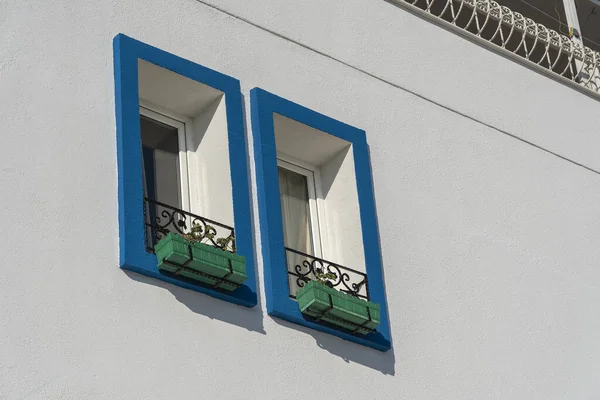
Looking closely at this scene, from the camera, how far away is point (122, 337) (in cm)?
750

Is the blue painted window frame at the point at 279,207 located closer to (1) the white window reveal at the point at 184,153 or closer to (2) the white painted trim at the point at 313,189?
(1) the white window reveal at the point at 184,153

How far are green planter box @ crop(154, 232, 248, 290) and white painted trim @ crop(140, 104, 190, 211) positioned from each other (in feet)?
2.55

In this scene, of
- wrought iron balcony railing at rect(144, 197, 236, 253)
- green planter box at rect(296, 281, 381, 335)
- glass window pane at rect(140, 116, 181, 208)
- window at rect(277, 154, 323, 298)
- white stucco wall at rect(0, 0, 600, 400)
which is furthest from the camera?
window at rect(277, 154, 323, 298)

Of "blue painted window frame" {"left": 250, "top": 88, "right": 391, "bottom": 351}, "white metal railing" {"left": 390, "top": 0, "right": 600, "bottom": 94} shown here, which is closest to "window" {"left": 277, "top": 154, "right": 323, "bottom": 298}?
"blue painted window frame" {"left": 250, "top": 88, "right": 391, "bottom": 351}

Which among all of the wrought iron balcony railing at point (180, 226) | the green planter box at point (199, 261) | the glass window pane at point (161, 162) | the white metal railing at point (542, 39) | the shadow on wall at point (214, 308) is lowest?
the shadow on wall at point (214, 308)

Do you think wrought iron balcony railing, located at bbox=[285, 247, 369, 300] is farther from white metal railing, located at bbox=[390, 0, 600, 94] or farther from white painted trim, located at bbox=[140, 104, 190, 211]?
white metal railing, located at bbox=[390, 0, 600, 94]

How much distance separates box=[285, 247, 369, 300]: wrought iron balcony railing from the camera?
28.8 ft

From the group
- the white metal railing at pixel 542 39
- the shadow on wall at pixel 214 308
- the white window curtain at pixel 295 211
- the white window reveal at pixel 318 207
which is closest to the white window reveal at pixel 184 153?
the shadow on wall at pixel 214 308

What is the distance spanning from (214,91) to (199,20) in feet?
1.85

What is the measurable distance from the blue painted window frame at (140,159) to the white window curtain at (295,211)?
709mm

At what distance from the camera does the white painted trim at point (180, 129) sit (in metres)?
8.75

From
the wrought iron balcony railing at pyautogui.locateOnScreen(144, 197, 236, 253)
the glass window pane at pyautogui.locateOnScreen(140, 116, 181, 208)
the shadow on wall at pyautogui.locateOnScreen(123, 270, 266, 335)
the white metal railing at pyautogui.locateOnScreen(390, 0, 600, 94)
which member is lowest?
the shadow on wall at pyautogui.locateOnScreen(123, 270, 266, 335)

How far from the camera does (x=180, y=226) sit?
27.5 ft

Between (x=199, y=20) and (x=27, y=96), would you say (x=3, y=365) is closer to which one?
(x=27, y=96)
